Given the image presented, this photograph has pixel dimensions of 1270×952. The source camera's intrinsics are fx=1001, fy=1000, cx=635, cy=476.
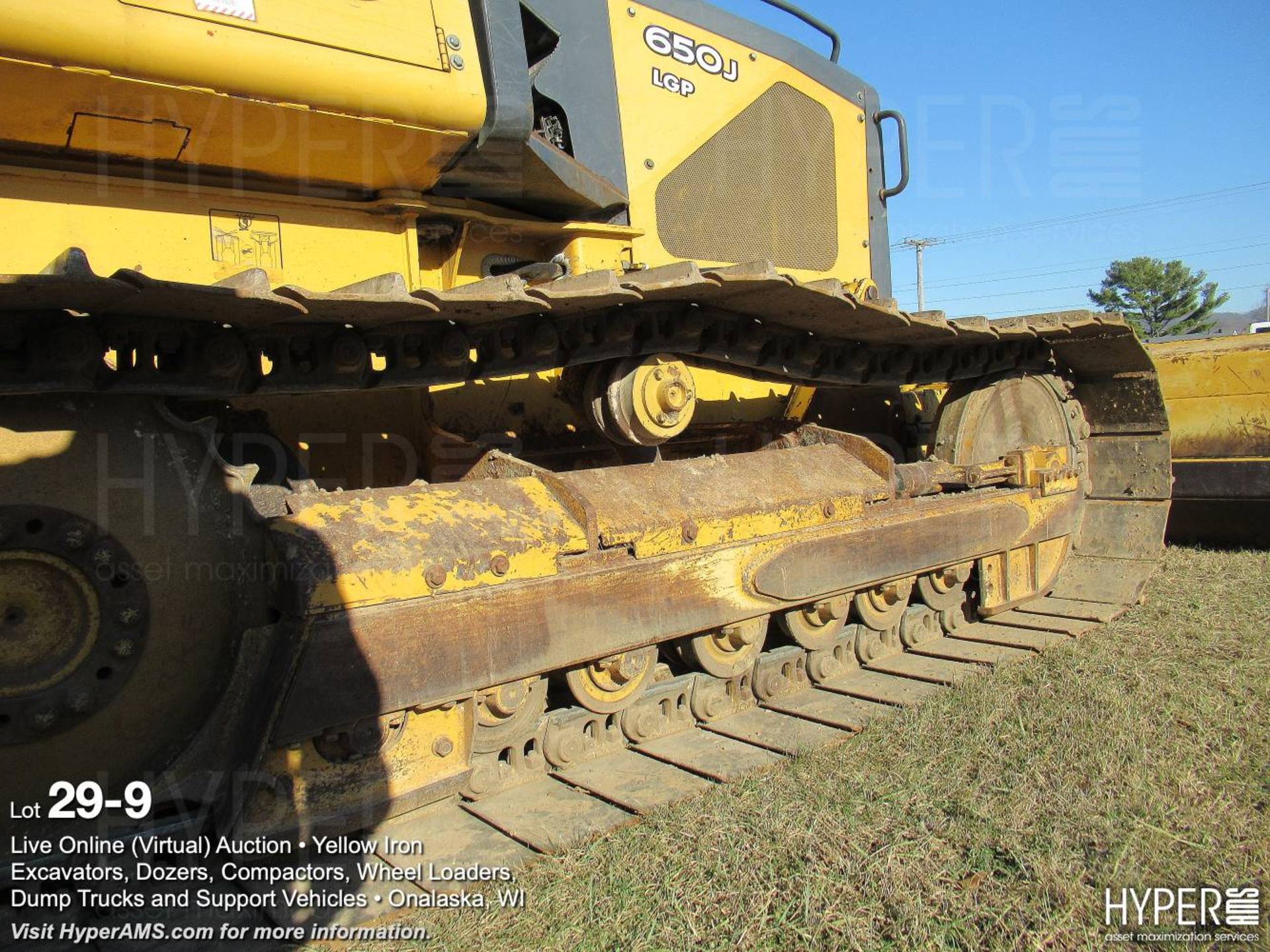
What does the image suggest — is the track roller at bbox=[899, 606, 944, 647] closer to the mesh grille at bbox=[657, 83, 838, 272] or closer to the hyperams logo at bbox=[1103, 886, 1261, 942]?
the mesh grille at bbox=[657, 83, 838, 272]

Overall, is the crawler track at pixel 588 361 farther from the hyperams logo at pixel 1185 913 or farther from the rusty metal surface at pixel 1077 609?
the hyperams logo at pixel 1185 913

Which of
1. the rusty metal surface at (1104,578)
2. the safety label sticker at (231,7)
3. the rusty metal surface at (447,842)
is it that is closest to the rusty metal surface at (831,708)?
the rusty metal surface at (447,842)

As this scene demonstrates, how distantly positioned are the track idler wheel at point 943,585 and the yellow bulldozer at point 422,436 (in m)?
0.24

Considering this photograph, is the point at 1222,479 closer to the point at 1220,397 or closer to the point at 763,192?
the point at 1220,397

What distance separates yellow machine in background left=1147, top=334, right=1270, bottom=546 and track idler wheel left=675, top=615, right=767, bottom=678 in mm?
4406

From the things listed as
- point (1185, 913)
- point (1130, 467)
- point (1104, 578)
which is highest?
point (1130, 467)

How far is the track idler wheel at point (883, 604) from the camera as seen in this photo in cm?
411

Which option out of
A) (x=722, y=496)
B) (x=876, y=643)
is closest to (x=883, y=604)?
(x=876, y=643)

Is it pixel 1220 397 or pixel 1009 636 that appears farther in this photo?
pixel 1220 397

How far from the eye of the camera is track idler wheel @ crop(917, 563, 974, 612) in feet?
14.8

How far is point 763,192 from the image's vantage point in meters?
4.53

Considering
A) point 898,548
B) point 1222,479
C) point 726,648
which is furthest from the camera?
point 1222,479

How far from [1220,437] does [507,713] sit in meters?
5.69

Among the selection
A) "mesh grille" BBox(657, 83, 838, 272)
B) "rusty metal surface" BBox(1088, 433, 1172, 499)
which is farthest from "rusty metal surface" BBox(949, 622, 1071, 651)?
"mesh grille" BBox(657, 83, 838, 272)
